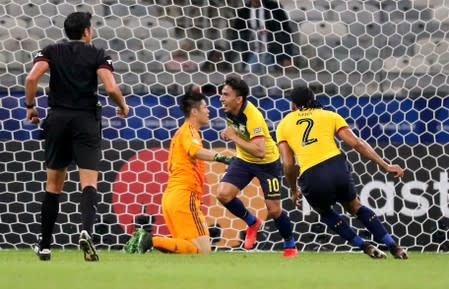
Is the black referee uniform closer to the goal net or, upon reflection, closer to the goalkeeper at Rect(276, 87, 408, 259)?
the goalkeeper at Rect(276, 87, 408, 259)

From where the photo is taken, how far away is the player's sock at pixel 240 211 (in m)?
10.9

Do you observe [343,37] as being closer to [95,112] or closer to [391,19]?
[391,19]

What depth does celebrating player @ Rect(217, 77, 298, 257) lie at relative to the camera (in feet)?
33.9

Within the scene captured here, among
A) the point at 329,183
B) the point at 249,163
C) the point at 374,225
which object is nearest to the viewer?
the point at 329,183

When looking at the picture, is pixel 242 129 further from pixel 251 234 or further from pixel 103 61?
pixel 103 61

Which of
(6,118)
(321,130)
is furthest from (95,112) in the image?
(6,118)

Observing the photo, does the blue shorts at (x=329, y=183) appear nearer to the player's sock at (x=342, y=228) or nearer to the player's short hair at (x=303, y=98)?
the player's sock at (x=342, y=228)

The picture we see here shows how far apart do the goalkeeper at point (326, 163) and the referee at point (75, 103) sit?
190 centimetres

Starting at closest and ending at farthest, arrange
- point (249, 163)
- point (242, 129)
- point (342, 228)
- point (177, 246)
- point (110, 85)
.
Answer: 1. point (110, 85)
2. point (342, 228)
3. point (177, 246)
4. point (242, 129)
5. point (249, 163)

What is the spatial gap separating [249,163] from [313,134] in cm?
104

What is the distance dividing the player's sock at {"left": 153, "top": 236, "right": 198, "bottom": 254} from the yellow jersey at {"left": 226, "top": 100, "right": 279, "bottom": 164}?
3.14 feet

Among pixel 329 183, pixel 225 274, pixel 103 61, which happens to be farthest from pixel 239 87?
pixel 225 274

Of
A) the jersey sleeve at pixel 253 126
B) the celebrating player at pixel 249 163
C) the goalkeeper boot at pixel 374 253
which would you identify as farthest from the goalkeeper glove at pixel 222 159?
the goalkeeper boot at pixel 374 253

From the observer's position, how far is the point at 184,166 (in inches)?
413
